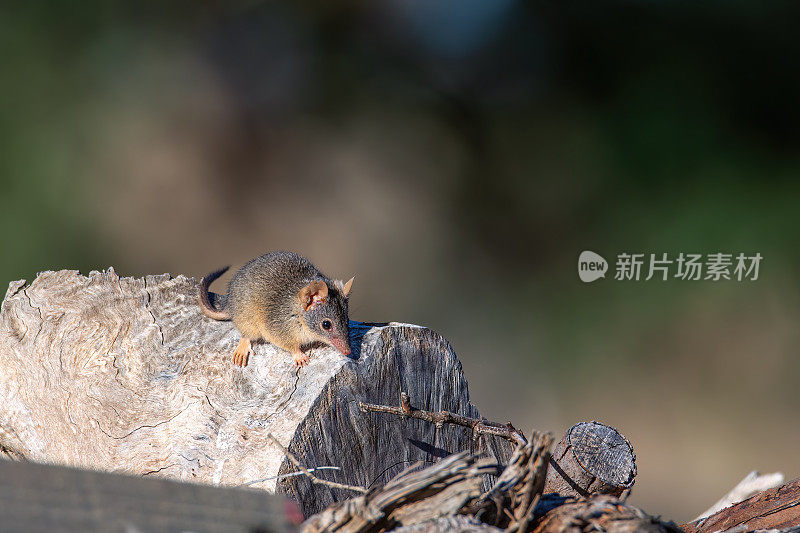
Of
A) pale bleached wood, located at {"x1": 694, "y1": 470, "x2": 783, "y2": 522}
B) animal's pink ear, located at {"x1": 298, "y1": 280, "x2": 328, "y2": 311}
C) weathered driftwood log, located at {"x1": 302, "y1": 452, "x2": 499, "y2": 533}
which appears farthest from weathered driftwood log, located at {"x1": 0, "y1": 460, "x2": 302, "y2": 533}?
pale bleached wood, located at {"x1": 694, "y1": 470, "x2": 783, "y2": 522}

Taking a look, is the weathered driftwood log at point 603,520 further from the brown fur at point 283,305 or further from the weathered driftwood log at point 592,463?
the brown fur at point 283,305

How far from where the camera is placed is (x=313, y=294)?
3408mm

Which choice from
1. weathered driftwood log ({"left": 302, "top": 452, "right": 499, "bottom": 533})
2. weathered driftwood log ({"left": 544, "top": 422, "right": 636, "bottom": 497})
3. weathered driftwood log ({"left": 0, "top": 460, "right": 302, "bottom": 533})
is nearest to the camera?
weathered driftwood log ({"left": 0, "top": 460, "right": 302, "bottom": 533})

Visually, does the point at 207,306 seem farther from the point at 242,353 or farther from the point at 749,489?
the point at 749,489

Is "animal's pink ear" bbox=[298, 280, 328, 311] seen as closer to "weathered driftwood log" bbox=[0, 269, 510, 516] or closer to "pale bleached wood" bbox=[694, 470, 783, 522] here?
"weathered driftwood log" bbox=[0, 269, 510, 516]

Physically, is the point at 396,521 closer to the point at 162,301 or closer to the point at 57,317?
the point at 162,301

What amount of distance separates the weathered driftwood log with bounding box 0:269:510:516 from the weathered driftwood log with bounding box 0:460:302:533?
102 cm

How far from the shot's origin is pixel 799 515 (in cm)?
238

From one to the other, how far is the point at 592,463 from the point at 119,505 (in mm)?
1923

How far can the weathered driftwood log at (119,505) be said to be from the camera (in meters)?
1.24

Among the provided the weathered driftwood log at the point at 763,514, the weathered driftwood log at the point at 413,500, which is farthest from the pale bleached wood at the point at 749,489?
the weathered driftwood log at the point at 413,500

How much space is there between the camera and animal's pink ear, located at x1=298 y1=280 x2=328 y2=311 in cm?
334

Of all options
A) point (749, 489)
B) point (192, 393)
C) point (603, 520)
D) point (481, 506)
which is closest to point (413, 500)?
point (481, 506)

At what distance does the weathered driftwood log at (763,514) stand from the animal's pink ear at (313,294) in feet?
5.63
